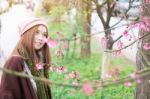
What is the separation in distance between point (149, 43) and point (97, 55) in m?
7.38

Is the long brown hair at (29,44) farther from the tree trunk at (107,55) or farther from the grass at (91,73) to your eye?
the tree trunk at (107,55)

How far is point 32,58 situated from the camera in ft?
13.9

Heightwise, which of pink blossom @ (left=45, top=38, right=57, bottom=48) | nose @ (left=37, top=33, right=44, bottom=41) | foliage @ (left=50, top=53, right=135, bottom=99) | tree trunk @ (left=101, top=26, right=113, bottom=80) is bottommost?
foliage @ (left=50, top=53, right=135, bottom=99)

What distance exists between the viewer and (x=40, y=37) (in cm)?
427

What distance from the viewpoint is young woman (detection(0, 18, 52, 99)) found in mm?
4137

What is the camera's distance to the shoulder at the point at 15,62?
414cm

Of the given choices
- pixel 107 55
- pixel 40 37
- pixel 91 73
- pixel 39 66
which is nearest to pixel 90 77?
pixel 91 73

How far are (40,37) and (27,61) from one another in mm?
237

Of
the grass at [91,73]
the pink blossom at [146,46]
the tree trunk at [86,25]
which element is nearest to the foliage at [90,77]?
the grass at [91,73]

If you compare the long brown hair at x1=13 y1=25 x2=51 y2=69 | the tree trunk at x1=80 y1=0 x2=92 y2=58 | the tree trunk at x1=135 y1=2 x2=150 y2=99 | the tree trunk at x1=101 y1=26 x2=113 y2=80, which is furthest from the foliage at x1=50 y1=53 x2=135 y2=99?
the tree trunk at x1=135 y1=2 x2=150 y2=99

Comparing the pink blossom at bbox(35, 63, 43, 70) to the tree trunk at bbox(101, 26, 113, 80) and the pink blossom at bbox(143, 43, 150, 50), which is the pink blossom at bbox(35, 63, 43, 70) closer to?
the pink blossom at bbox(143, 43, 150, 50)

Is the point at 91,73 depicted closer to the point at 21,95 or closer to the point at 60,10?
the point at 60,10

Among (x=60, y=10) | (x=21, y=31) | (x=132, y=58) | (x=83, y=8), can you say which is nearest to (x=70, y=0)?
(x=83, y=8)

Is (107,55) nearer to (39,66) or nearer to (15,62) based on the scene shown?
(39,66)
